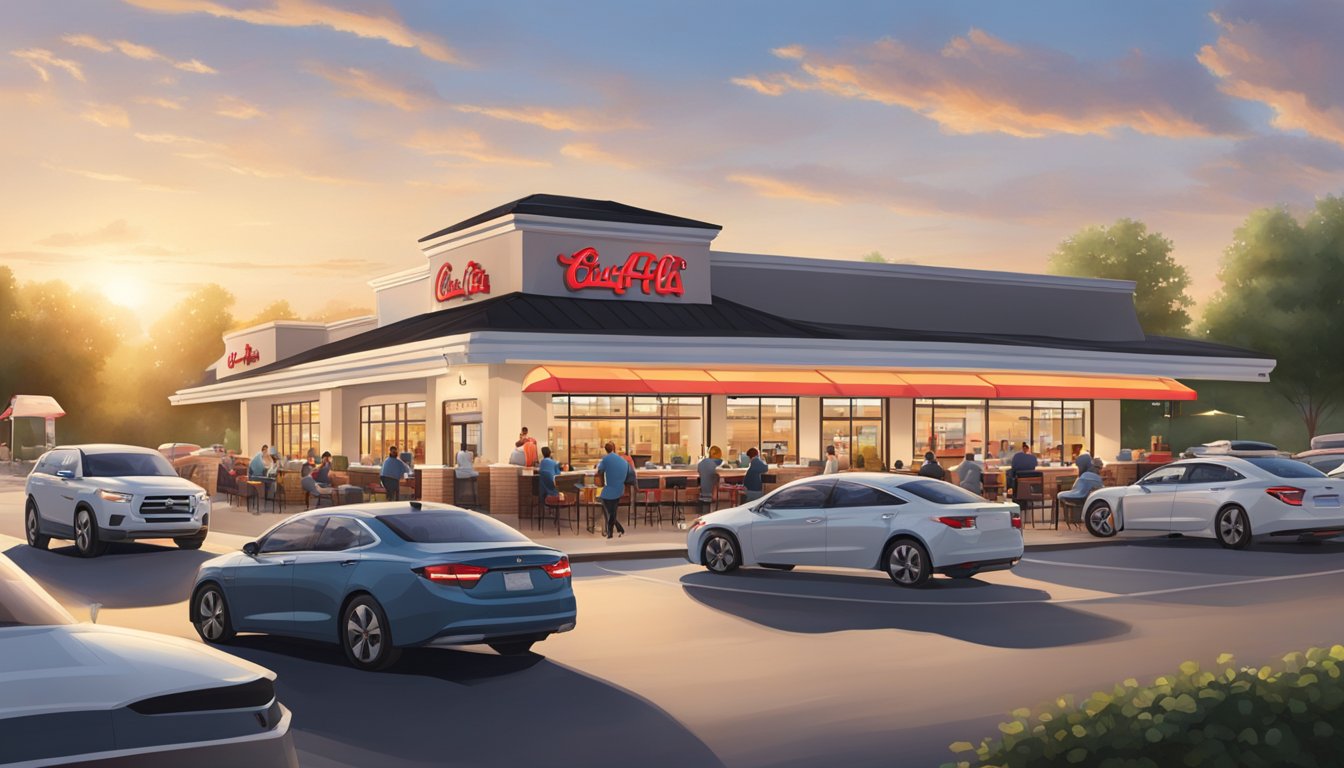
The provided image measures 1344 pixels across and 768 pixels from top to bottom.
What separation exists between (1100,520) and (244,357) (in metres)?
39.0

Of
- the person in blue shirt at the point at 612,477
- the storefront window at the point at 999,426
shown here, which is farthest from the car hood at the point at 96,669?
the storefront window at the point at 999,426

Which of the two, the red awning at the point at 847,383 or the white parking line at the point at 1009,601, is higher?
the red awning at the point at 847,383

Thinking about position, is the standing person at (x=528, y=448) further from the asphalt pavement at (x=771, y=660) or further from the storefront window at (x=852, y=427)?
the asphalt pavement at (x=771, y=660)

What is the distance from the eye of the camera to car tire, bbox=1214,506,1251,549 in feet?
72.8

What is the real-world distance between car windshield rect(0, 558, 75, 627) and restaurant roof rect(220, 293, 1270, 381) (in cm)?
2543

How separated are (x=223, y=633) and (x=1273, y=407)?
262ft

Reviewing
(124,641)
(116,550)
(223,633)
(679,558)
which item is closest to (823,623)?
(223,633)

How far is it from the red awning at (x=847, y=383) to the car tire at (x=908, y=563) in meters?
14.2

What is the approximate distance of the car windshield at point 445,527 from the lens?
12.0 m

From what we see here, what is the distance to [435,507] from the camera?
12.9 meters

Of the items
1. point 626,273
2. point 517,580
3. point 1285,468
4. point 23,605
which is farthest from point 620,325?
point 23,605

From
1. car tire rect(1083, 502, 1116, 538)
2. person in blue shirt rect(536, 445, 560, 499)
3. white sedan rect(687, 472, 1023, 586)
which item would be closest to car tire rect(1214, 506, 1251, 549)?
car tire rect(1083, 502, 1116, 538)

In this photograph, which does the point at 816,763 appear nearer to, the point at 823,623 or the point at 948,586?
the point at 823,623

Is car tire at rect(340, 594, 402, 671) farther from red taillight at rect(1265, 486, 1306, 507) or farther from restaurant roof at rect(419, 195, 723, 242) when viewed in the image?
restaurant roof at rect(419, 195, 723, 242)
